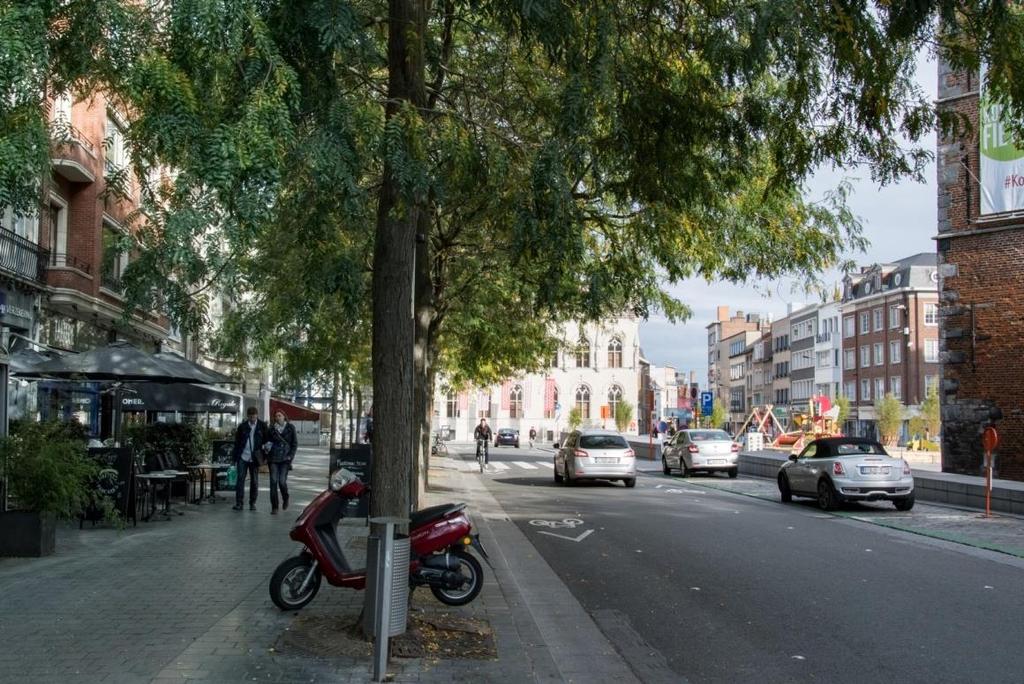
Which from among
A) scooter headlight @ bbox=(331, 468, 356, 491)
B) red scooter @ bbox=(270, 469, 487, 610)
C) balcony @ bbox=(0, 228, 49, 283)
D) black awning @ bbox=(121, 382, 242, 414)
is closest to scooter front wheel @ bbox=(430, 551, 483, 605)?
red scooter @ bbox=(270, 469, 487, 610)

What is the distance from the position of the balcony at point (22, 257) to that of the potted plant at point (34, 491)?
425 inches

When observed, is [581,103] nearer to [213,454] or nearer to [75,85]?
[75,85]

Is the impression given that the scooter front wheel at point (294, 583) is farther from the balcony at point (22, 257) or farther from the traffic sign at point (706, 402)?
the traffic sign at point (706, 402)

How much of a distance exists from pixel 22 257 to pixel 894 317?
64.3 metres

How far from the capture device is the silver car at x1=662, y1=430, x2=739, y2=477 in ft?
102

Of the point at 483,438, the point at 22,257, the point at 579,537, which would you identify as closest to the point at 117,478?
the point at 579,537

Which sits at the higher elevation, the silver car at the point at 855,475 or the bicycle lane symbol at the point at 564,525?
the silver car at the point at 855,475

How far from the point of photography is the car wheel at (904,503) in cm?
1920

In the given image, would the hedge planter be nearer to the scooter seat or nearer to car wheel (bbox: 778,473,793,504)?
the scooter seat

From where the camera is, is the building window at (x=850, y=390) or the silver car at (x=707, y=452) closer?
Answer: the silver car at (x=707, y=452)

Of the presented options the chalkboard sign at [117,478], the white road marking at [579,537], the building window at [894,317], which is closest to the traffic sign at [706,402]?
the white road marking at [579,537]

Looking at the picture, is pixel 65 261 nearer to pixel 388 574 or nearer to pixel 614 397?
pixel 388 574

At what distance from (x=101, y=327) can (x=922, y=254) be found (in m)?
63.9

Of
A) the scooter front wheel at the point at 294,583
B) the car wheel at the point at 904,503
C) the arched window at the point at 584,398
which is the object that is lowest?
the car wheel at the point at 904,503
